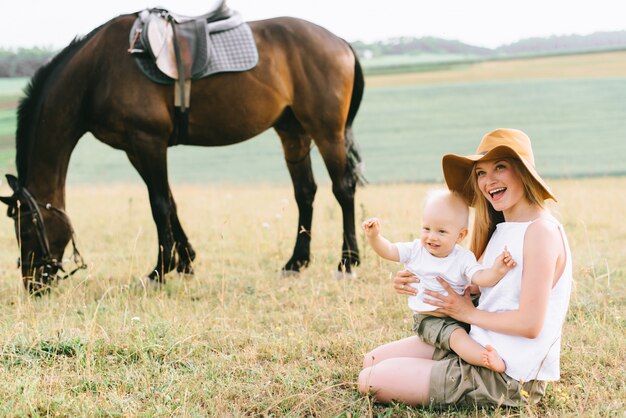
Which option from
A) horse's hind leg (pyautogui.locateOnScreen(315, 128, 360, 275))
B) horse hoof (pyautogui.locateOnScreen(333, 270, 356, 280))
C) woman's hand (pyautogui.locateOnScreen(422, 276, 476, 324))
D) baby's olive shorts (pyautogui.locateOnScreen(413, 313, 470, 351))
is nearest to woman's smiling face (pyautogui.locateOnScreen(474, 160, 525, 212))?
woman's hand (pyautogui.locateOnScreen(422, 276, 476, 324))

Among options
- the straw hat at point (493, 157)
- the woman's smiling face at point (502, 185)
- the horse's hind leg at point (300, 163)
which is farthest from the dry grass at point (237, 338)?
the straw hat at point (493, 157)

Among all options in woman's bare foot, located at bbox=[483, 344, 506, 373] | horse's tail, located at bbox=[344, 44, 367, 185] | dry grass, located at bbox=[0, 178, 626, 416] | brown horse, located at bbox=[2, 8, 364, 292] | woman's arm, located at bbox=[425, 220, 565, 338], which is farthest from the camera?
horse's tail, located at bbox=[344, 44, 367, 185]

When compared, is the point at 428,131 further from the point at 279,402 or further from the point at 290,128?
the point at 279,402

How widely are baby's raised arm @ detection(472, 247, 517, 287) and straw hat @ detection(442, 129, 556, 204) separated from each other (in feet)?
1.19

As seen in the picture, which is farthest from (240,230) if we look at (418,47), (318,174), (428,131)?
(418,47)

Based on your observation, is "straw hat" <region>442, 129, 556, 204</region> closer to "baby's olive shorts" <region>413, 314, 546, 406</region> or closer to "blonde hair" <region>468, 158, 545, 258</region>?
"blonde hair" <region>468, 158, 545, 258</region>

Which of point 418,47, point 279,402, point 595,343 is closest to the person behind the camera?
point 279,402

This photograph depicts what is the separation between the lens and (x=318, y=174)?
54.5ft

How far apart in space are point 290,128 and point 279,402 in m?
3.56

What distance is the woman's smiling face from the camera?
9.11 feet

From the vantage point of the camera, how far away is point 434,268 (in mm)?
2936

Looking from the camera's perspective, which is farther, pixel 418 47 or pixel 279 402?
pixel 418 47

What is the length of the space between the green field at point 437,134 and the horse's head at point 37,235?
33.9 ft

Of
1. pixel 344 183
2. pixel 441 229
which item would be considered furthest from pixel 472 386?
pixel 344 183
